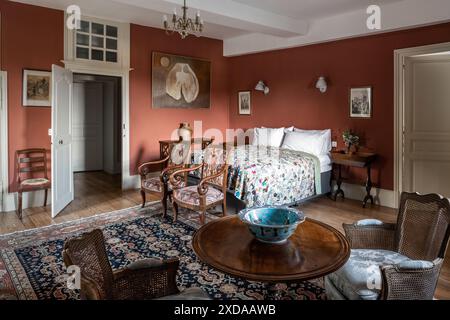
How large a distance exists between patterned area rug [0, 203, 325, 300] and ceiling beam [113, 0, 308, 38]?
2669mm

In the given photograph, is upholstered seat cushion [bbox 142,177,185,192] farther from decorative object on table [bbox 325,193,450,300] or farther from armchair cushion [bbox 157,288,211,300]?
armchair cushion [bbox 157,288,211,300]

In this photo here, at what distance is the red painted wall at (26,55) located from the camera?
4.68m

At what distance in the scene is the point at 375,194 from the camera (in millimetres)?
5328

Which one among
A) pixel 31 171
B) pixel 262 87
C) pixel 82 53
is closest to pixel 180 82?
pixel 262 87

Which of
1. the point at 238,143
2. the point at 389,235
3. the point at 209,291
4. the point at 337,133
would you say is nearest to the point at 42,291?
the point at 209,291

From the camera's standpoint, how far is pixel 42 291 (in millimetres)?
2594

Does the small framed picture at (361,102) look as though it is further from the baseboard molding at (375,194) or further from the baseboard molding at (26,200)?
the baseboard molding at (26,200)

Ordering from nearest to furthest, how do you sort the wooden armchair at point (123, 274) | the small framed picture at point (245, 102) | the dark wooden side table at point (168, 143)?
1. the wooden armchair at point (123, 274)
2. the dark wooden side table at point (168, 143)
3. the small framed picture at point (245, 102)

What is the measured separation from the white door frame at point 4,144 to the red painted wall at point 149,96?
1952mm

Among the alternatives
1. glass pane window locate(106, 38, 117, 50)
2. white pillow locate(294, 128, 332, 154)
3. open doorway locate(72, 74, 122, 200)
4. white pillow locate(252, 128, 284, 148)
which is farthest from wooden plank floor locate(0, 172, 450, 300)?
glass pane window locate(106, 38, 117, 50)

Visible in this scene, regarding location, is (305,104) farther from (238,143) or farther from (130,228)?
(130,228)

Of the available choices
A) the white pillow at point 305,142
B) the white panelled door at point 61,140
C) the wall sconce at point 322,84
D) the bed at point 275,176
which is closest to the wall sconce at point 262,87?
the wall sconce at point 322,84

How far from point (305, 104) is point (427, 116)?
79.6 inches

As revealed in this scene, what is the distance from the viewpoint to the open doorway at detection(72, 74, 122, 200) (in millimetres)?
7680
